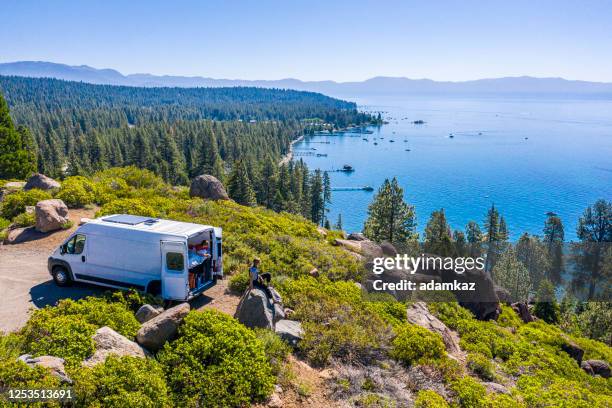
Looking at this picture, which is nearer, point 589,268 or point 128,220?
point 128,220

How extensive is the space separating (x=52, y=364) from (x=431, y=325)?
13328mm

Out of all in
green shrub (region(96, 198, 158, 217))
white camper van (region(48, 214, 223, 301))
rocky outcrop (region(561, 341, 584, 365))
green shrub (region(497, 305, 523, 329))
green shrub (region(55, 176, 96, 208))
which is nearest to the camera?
white camper van (region(48, 214, 223, 301))

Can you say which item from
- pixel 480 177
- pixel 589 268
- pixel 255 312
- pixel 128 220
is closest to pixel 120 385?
pixel 255 312

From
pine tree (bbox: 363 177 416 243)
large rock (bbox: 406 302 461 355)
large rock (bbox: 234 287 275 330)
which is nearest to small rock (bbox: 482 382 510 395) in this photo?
large rock (bbox: 406 302 461 355)

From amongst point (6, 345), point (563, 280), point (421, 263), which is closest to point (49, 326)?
point (6, 345)

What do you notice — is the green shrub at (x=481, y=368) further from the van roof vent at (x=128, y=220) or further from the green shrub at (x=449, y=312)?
the van roof vent at (x=128, y=220)

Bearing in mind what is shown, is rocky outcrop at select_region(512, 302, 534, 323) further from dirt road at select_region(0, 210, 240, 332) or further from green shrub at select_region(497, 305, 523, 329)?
dirt road at select_region(0, 210, 240, 332)

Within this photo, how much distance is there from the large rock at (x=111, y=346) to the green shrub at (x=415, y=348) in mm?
7369

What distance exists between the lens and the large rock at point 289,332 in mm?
11891

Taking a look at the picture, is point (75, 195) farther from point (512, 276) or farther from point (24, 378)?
point (512, 276)

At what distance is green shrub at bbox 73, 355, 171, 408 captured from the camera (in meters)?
7.52

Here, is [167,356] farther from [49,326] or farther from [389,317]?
[389,317]

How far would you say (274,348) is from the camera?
10812 mm

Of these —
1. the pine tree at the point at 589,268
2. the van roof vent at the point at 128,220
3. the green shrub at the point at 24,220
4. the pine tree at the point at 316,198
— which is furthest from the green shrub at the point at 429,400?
the pine tree at the point at 316,198
